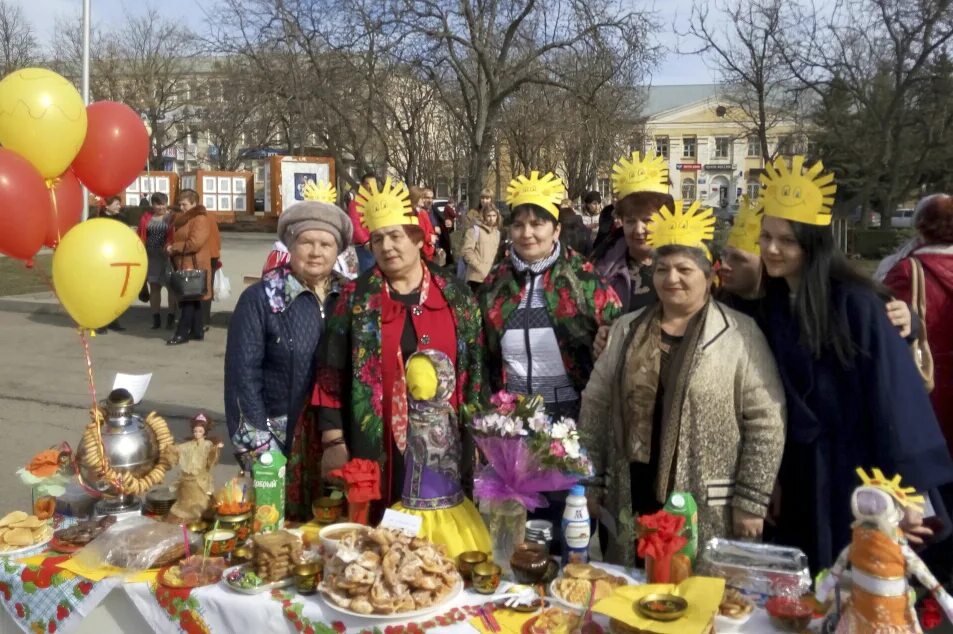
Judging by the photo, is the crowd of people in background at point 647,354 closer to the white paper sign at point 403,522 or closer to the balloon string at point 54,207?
the white paper sign at point 403,522

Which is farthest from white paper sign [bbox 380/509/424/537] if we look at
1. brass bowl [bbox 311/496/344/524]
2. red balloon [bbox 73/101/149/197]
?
red balloon [bbox 73/101/149/197]

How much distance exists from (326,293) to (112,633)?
1493mm

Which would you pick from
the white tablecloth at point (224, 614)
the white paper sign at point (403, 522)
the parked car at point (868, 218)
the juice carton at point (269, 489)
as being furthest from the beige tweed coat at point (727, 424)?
the parked car at point (868, 218)

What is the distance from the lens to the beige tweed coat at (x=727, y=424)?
2.59m

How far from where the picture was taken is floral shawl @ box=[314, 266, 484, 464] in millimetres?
3115

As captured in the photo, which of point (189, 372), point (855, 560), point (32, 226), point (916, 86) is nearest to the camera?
point (855, 560)

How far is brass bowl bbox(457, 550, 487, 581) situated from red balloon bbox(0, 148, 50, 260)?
2169 millimetres

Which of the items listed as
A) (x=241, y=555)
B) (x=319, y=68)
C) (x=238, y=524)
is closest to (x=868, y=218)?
(x=319, y=68)

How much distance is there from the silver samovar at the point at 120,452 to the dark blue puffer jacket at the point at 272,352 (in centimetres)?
34

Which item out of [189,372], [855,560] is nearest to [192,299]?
[189,372]

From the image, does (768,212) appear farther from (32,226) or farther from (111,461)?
(32,226)

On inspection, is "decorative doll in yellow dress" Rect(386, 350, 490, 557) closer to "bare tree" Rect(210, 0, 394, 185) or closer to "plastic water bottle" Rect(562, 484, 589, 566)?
"plastic water bottle" Rect(562, 484, 589, 566)

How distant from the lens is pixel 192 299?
1022 centimetres

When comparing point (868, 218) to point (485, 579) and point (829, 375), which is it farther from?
point (485, 579)
